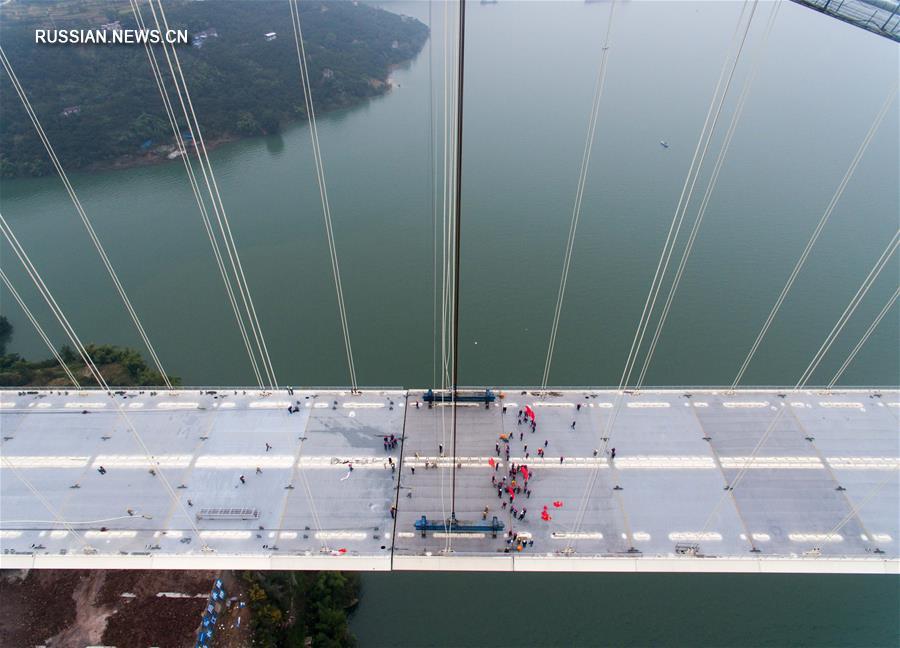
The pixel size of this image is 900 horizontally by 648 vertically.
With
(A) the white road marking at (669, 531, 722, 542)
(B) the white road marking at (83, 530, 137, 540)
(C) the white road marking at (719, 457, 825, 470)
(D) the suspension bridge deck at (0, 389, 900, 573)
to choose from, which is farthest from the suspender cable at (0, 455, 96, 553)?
(C) the white road marking at (719, 457, 825, 470)

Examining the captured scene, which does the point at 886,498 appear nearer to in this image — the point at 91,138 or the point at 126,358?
the point at 126,358

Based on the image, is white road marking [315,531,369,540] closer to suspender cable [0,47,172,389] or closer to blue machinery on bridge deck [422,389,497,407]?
blue machinery on bridge deck [422,389,497,407]

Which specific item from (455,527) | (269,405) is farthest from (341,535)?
(269,405)

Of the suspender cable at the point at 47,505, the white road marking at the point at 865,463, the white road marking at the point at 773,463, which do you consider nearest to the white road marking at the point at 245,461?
the suspender cable at the point at 47,505

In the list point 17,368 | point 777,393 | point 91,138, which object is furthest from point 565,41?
point 17,368

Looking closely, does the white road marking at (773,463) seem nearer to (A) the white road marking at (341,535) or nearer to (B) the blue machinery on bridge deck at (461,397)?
(B) the blue machinery on bridge deck at (461,397)

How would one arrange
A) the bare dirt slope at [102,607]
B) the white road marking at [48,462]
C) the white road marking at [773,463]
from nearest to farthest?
the white road marking at [773,463] < the white road marking at [48,462] < the bare dirt slope at [102,607]

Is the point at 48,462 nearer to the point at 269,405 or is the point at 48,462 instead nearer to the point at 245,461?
the point at 245,461
